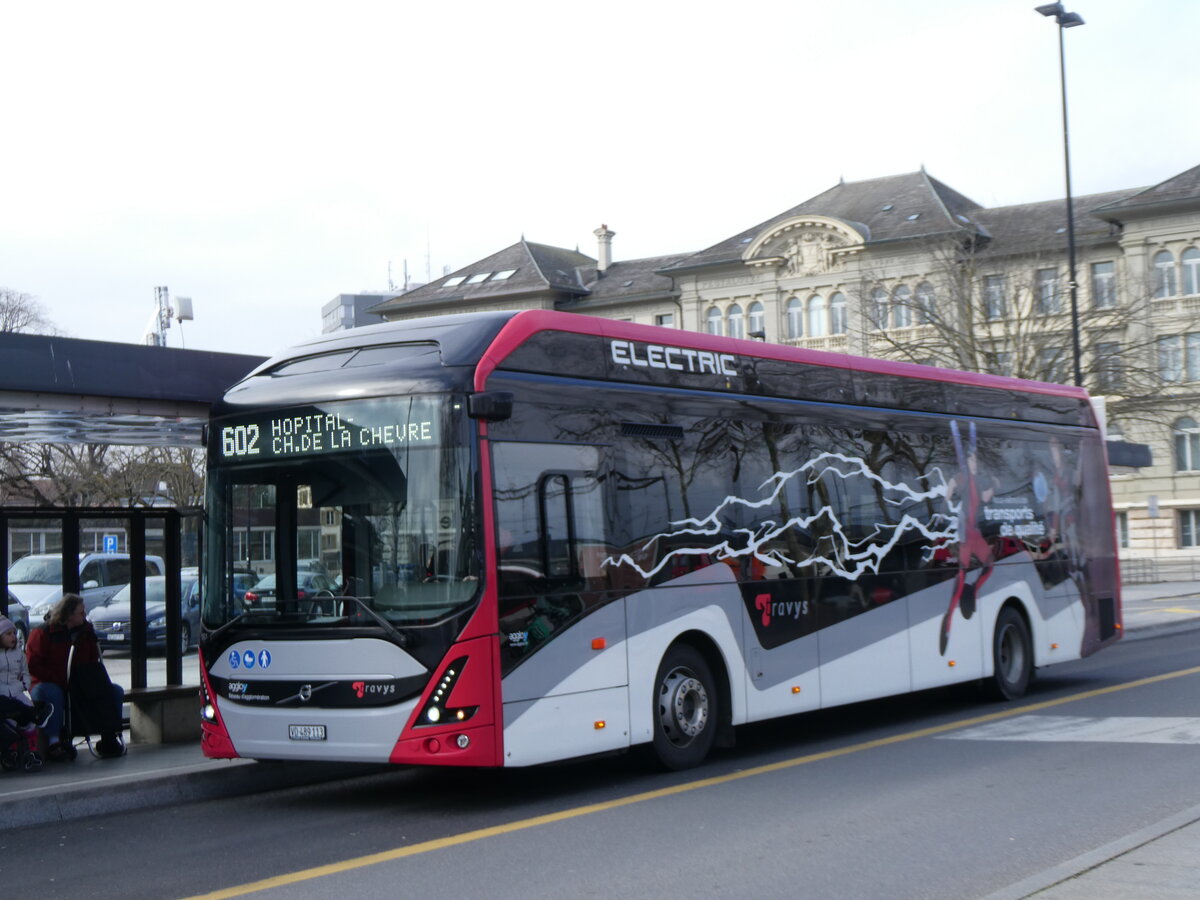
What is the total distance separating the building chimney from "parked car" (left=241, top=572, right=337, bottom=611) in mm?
68094

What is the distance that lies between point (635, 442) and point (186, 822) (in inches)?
161

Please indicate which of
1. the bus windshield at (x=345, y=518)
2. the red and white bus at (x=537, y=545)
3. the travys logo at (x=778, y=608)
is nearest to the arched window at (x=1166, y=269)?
the red and white bus at (x=537, y=545)

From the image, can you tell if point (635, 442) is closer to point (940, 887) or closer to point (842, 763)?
point (842, 763)

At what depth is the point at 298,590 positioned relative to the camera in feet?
31.7

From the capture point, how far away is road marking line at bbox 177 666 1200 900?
7.50 meters

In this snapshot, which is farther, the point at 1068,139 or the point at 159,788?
the point at 1068,139

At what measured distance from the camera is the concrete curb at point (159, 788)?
382 inches

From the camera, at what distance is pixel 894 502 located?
44.5 ft

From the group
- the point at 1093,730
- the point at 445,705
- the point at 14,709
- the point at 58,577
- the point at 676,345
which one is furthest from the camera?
the point at 58,577

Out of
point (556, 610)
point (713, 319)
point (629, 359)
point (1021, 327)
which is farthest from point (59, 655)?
point (713, 319)

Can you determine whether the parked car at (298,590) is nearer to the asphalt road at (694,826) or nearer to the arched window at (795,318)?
the asphalt road at (694,826)

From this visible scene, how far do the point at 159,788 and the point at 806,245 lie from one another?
58860 mm

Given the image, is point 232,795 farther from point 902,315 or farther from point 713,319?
point 713,319

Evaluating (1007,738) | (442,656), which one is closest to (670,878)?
(442,656)
